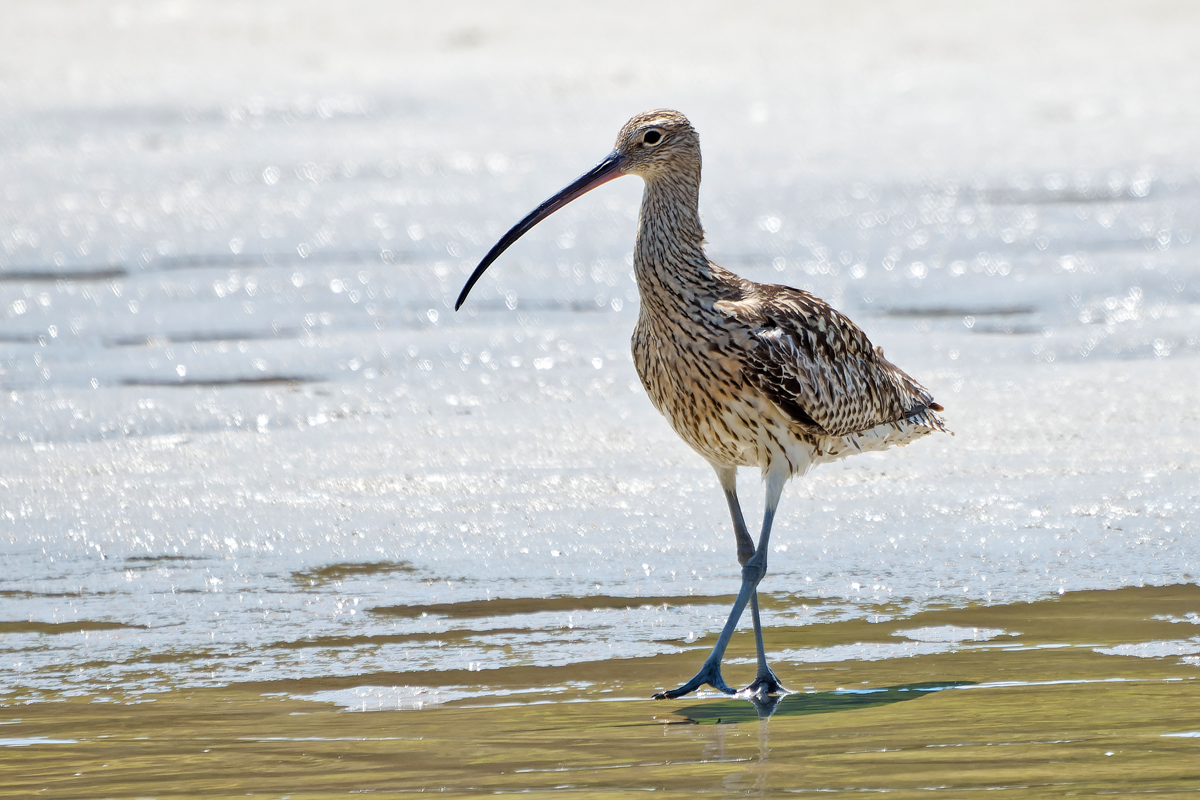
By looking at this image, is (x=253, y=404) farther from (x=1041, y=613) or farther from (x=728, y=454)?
(x=1041, y=613)

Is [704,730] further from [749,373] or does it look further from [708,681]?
[749,373]

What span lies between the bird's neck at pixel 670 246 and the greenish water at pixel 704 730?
3.39ft

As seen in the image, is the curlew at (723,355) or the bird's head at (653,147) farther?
Result: the bird's head at (653,147)

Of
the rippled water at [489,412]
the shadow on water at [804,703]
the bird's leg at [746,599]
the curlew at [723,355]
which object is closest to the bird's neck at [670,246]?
the curlew at [723,355]

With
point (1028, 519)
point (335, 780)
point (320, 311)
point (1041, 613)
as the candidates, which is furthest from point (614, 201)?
point (335, 780)

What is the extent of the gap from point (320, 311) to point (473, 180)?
3473mm

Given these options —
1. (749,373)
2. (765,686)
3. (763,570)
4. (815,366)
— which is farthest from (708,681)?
(815,366)

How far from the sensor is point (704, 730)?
4043 mm

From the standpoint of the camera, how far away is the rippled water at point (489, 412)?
494 centimetres

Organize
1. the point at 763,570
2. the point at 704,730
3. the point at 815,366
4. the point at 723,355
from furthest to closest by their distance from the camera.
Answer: the point at 815,366 → the point at 763,570 → the point at 723,355 → the point at 704,730

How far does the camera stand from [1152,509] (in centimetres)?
556

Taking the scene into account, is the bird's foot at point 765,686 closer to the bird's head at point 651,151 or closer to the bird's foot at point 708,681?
the bird's foot at point 708,681

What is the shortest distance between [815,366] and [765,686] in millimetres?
965

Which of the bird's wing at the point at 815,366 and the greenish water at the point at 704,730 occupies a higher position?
the bird's wing at the point at 815,366
